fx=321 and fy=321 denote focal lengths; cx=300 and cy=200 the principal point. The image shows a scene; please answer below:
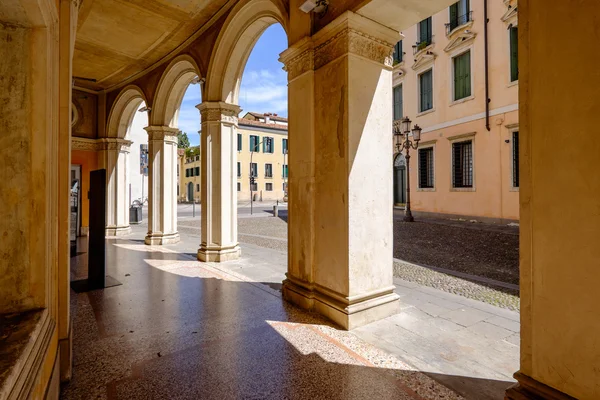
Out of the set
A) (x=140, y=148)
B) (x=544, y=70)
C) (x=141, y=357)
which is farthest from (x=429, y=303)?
(x=140, y=148)

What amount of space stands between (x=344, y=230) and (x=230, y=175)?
3.69 meters

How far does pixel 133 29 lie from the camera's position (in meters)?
6.26

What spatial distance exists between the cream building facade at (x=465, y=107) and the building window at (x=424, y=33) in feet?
0.15

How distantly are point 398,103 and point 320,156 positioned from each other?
52.0 ft

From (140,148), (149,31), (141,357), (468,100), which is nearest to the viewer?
(141,357)

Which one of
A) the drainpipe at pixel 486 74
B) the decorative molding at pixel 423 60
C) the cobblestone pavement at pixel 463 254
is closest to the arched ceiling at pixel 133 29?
the cobblestone pavement at pixel 463 254

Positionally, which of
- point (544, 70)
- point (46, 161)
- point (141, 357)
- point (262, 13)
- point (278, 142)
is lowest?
point (141, 357)

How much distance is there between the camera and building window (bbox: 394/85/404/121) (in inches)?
695

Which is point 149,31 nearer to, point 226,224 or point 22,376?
point 226,224

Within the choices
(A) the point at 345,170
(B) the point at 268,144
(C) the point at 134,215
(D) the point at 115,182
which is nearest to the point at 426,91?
(D) the point at 115,182

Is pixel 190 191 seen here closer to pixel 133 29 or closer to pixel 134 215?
pixel 134 215

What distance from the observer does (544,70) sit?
5.98 ft

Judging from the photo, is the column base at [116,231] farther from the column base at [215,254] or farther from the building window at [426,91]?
the building window at [426,91]

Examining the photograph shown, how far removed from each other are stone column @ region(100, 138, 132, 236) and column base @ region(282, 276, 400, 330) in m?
8.68
